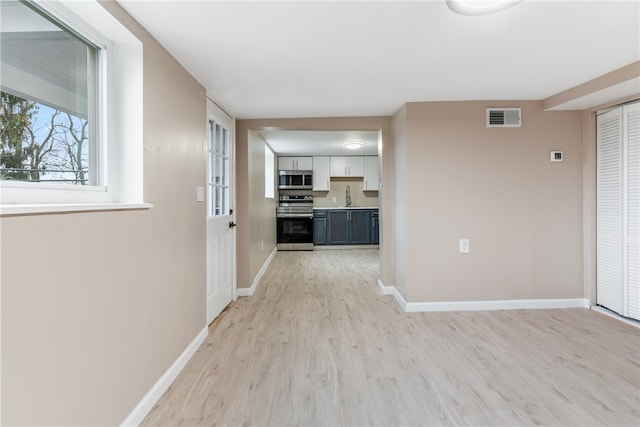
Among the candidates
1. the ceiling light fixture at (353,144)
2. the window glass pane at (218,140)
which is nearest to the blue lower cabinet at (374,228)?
the ceiling light fixture at (353,144)

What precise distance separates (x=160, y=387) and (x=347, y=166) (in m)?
6.01

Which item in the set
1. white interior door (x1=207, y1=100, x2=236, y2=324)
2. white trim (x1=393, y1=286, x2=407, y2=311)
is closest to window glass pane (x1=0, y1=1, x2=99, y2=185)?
white interior door (x1=207, y1=100, x2=236, y2=324)

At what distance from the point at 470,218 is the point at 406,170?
0.83 m

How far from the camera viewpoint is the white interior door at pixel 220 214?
2895 millimetres

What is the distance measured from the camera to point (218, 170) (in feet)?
10.5

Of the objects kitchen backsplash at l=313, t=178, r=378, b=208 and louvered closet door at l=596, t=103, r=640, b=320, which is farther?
kitchen backsplash at l=313, t=178, r=378, b=208

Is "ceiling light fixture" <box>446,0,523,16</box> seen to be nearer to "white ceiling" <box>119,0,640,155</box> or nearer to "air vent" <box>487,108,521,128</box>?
"white ceiling" <box>119,0,640,155</box>

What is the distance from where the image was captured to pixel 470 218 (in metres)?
3.17

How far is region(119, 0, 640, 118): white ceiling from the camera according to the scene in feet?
5.18

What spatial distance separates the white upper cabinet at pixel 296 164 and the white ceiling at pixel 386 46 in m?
4.17

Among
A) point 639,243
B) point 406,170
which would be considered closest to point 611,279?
point 639,243

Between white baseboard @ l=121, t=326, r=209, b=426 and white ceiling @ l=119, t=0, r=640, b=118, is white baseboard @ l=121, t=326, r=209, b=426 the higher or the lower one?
the lower one

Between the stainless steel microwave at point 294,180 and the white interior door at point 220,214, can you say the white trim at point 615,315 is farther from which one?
the stainless steel microwave at point 294,180

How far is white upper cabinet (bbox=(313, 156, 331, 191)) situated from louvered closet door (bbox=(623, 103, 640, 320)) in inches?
200
